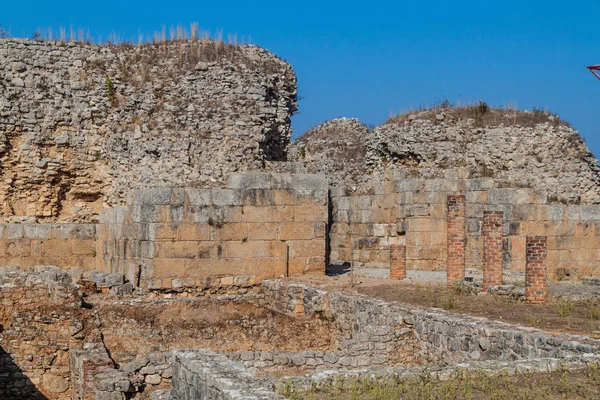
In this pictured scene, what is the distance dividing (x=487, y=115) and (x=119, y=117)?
1158cm

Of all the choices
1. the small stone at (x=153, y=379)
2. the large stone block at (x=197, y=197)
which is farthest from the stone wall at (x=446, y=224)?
the small stone at (x=153, y=379)

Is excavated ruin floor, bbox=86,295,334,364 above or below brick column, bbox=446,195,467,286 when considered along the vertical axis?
below

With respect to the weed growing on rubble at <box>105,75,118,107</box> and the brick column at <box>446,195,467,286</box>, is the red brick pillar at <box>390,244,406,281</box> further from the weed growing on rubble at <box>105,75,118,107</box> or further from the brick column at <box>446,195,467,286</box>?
the weed growing on rubble at <box>105,75,118,107</box>

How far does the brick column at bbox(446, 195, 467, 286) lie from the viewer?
18.0m

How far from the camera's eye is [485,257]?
16797 mm

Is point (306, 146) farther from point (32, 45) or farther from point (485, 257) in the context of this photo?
point (485, 257)

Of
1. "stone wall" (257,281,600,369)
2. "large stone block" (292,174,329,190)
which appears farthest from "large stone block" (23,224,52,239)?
"stone wall" (257,281,600,369)

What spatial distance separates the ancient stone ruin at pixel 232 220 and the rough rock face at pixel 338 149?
18cm

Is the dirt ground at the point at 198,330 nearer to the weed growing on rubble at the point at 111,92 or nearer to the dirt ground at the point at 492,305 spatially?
the dirt ground at the point at 492,305

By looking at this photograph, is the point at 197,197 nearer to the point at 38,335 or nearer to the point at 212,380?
the point at 38,335

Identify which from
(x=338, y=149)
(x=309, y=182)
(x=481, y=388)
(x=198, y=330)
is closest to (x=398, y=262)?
(x=309, y=182)

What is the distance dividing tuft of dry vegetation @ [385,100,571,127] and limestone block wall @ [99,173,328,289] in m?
8.66

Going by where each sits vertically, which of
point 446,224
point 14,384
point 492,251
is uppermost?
point 446,224

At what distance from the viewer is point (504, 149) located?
25.8 meters
